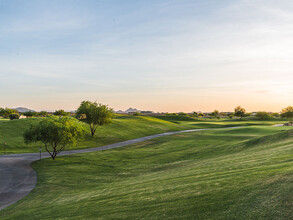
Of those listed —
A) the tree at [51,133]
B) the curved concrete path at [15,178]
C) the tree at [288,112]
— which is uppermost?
the tree at [288,112]

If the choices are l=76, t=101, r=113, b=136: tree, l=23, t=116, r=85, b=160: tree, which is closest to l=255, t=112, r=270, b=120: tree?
l=76, t=101, r=113, b=136: tree

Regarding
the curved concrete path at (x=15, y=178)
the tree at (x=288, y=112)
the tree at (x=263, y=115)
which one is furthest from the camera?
the tree at (x=263, y=115)

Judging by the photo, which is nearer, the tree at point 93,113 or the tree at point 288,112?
the tree at point 93,113

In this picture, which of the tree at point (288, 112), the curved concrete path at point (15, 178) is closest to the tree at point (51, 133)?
the curved concrete path at point (15, 178)

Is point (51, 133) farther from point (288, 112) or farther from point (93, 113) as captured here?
point (288, 112)

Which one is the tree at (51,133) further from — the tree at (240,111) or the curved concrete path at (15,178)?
the tree at (240,111)

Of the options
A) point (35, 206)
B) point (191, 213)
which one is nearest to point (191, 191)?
point (191, 213)

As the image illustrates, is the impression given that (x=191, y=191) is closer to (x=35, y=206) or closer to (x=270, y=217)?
(x=270, y=217)

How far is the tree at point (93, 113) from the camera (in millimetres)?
61000

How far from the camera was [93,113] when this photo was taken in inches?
2393

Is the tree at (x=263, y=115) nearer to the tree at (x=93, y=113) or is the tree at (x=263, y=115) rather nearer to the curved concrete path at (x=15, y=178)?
the tree at (x=93, y=113)

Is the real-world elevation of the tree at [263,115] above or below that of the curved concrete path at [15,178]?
above

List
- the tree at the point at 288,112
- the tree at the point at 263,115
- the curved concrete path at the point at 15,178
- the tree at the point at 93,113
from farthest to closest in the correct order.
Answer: the tree at the point at 263,115
the tree at the point at 288,112
the tree at the point at 93,113
the curved concrete path at the point at 15,178

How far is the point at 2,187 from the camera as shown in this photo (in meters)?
22.1
